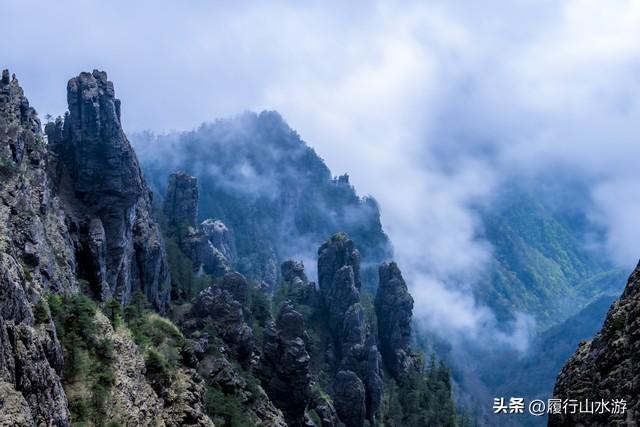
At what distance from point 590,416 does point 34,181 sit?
71.0 metres

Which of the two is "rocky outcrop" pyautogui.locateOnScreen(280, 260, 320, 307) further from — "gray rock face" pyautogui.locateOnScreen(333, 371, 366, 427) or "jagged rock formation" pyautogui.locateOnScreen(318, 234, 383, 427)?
"gray rock face" pyautogui.locateOnScreen(333, 371, 366, 427)

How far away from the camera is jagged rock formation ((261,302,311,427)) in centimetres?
8731

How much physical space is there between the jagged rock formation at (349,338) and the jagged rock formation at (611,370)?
91903mm

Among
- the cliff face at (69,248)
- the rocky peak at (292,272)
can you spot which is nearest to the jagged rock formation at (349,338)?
→ the rocky peak at (292,272)

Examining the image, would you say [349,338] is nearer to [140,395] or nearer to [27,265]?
[27,265]

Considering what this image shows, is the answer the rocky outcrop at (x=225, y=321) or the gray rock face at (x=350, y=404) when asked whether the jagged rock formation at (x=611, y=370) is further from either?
the gray rock face at (x=350, y=404)

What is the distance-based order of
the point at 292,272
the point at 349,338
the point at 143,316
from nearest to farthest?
the point at 143,316
the point at 349,338
the point at 292,272

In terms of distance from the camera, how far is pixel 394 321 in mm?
157750

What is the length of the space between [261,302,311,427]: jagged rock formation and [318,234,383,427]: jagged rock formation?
78.9 feet

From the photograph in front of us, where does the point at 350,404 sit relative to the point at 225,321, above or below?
below

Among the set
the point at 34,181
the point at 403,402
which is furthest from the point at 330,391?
the point at 34,181

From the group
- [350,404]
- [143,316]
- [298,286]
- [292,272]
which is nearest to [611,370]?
[143,316]

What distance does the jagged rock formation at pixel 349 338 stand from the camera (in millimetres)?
112625

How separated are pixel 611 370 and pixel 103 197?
82738mm
